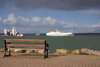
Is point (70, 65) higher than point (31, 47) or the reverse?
the reverse

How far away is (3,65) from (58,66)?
2.34 m

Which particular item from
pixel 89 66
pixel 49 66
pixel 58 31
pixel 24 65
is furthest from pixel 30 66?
pixel 58 31

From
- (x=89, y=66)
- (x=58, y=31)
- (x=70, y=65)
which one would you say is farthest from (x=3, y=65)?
(x=58, y=31)

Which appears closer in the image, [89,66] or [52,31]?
[89,66]

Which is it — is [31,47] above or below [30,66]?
above

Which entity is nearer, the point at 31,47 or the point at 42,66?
the point at 42,66

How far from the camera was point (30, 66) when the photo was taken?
6496mm

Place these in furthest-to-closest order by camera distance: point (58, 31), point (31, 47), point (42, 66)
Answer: point (58, 31) → point (31, 47) → point (42, 66)

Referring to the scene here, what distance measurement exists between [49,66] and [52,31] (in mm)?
160431

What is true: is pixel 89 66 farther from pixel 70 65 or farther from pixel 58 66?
pixel 58 66

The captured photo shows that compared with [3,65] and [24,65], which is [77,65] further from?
[3,65]

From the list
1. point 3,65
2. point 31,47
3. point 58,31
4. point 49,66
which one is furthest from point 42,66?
point 58,31

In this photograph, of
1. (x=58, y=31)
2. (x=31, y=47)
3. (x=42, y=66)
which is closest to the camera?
(x=42, y=66)

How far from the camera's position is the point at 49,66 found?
21.3ft
